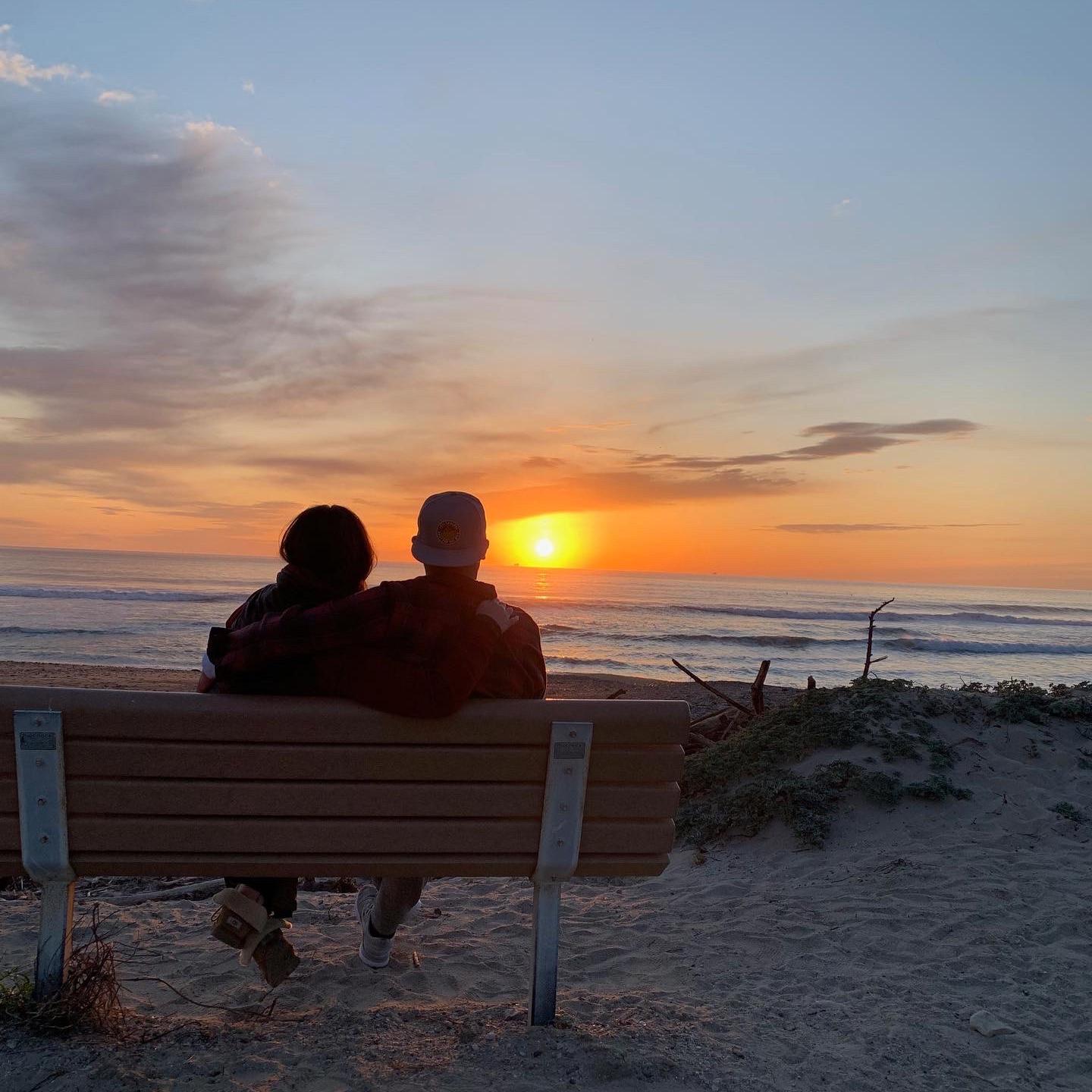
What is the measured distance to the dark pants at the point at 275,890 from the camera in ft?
10.2

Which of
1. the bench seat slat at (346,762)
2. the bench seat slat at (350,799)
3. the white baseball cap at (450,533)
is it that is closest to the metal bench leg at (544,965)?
the bench seat slat at (350,799)

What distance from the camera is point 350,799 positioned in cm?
269

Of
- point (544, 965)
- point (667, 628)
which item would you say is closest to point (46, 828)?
point (544, 965)

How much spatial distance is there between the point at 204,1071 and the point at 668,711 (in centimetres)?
165

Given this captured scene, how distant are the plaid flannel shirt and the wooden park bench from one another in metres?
0.09

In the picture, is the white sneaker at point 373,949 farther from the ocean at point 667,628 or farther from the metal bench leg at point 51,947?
the ocean at point 667,628

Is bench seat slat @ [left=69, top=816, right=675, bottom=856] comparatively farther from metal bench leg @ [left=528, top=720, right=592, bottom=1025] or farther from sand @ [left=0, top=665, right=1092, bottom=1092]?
sand @ [left=0, top=665, right=1092, bottom=1092]

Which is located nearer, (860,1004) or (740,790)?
(860,1004)

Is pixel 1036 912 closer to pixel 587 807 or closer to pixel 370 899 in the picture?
pixel 587 807

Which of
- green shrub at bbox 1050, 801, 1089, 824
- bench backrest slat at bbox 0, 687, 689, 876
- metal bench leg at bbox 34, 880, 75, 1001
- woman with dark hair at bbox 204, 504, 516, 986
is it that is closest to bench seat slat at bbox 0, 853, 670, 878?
bench backrest slat at bbox 0, 687, 689, 876

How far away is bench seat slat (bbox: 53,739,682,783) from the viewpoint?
2578 mm

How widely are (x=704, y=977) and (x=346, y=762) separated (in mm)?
1976

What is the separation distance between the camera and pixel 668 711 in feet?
9.12

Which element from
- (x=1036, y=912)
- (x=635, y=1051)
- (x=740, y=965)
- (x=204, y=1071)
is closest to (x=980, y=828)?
(x=1036, y=912)
